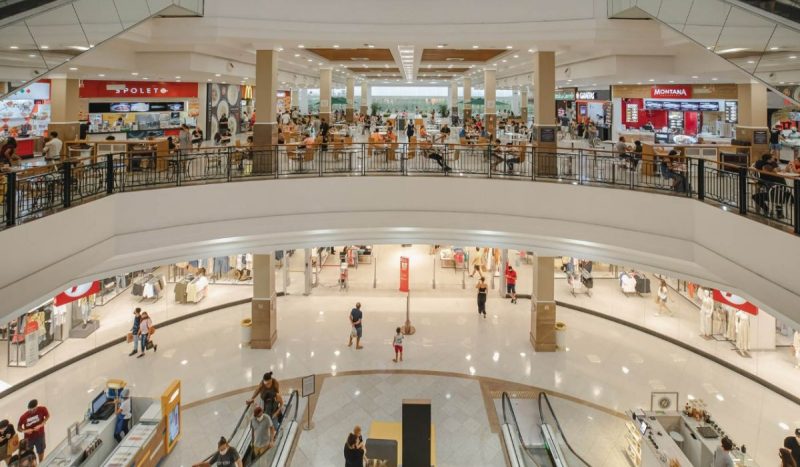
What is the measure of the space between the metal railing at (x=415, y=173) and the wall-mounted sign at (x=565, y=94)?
68.7ft

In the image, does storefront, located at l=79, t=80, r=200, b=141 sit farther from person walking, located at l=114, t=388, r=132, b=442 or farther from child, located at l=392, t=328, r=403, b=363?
child, located at l=392, t=328, r=403, b=363

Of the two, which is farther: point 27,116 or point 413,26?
point 27,116

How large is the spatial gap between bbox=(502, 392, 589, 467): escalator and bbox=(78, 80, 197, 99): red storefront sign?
961 inches

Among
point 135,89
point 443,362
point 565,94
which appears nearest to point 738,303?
point 443,362

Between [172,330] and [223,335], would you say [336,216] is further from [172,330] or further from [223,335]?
[172,330]

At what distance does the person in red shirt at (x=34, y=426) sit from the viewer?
34.0 ft

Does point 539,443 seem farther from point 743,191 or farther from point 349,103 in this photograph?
point 349,103

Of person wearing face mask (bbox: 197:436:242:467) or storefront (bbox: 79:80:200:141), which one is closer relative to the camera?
person wearing face mask (bbox: 197:436:242:467)

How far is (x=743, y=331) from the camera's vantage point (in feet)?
49.4

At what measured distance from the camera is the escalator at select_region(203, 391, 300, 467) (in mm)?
10594

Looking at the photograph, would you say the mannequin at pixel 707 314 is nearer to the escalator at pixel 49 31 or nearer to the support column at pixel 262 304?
the support column at pixel 262 304

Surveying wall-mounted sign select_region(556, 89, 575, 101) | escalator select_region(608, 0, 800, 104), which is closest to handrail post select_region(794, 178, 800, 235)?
escalator select_region(608, 0, 800, 104)

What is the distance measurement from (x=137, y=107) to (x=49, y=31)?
72.0ft

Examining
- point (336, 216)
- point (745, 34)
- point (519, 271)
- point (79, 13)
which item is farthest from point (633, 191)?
point (519, 271)
